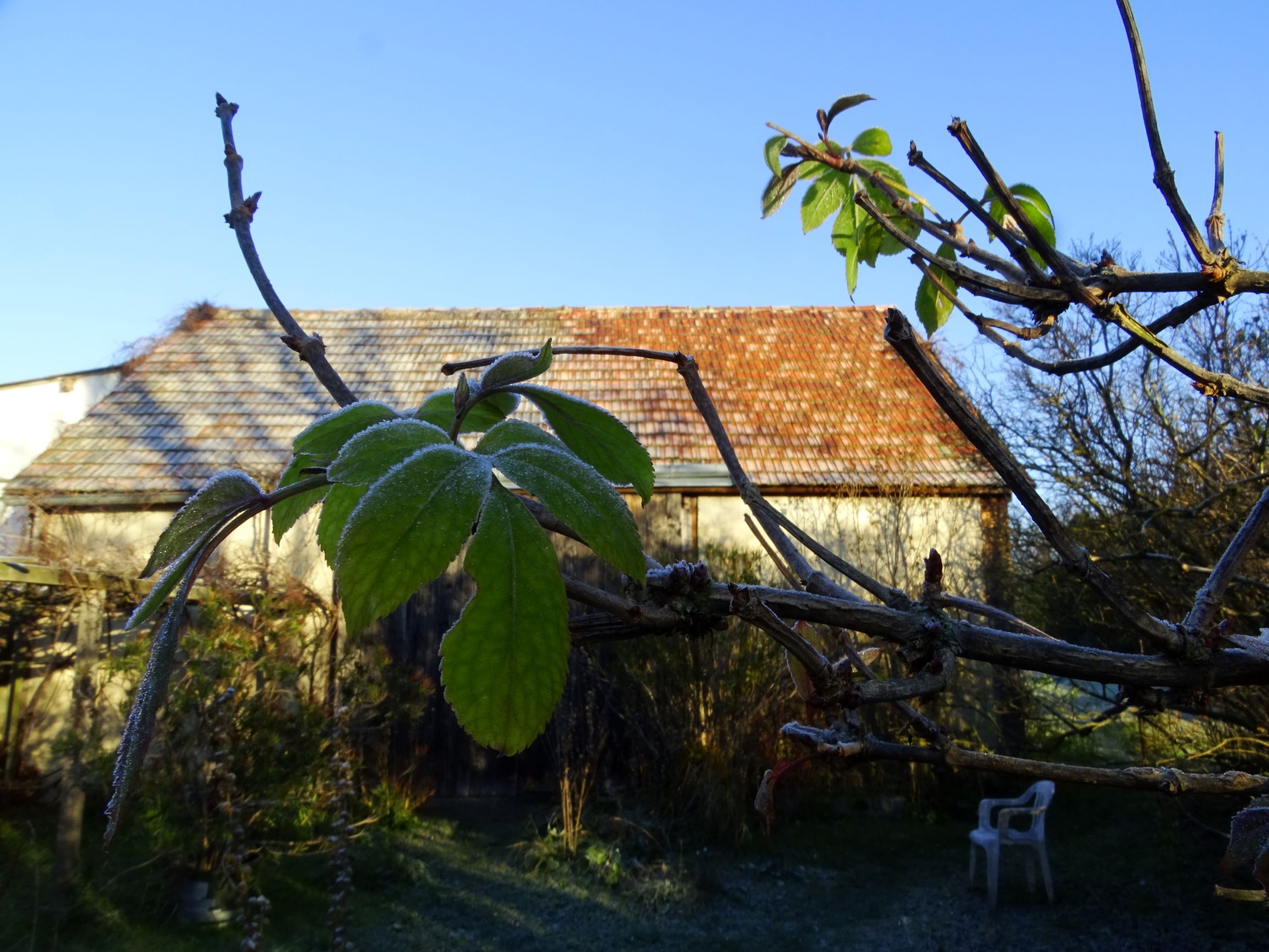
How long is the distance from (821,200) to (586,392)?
26.5 feet

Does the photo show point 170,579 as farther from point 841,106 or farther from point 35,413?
point 35,413

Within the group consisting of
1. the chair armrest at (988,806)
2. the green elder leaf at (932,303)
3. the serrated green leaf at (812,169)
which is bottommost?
the chair armrest at (988,806)

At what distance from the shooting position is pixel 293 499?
1.88ft

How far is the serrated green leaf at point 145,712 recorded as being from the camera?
378 millimetres

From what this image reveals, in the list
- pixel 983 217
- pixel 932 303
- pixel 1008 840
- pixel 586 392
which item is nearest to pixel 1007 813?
pixel 1008 840

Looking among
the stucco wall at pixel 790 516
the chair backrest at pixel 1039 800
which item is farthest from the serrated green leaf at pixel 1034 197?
the stucco wall at pixel 790 516

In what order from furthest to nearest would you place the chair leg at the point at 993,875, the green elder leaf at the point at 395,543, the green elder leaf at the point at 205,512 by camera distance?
1. the chair leg at the point at 993,875
2. the green elder leaf at the point at 205,512
3. the green elder leaf at the point at 395,543

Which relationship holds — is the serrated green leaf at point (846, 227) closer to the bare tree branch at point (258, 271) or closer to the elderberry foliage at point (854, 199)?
the elderberry foliage at point (854, 199)

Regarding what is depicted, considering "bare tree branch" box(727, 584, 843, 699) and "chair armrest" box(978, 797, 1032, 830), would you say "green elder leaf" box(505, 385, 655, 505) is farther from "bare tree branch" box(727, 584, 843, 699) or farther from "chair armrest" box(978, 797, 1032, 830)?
"chair armrest" box(978, 797, 1032, 830)

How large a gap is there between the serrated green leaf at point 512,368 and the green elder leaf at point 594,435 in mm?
11

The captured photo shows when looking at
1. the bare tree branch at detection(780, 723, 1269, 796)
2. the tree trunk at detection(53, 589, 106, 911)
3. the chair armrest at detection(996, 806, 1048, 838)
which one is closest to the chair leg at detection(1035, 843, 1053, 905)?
the chair armrest at detection(996, 806, 1048, 838)

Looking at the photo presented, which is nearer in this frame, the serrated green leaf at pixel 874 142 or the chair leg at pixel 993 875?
the serrated green leaf at pixel 874 142

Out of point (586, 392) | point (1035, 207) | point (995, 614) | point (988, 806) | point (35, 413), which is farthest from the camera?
point (35, 413)

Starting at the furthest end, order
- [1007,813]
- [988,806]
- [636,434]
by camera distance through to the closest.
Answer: [636,434]
[988,806]
[1007,813]
